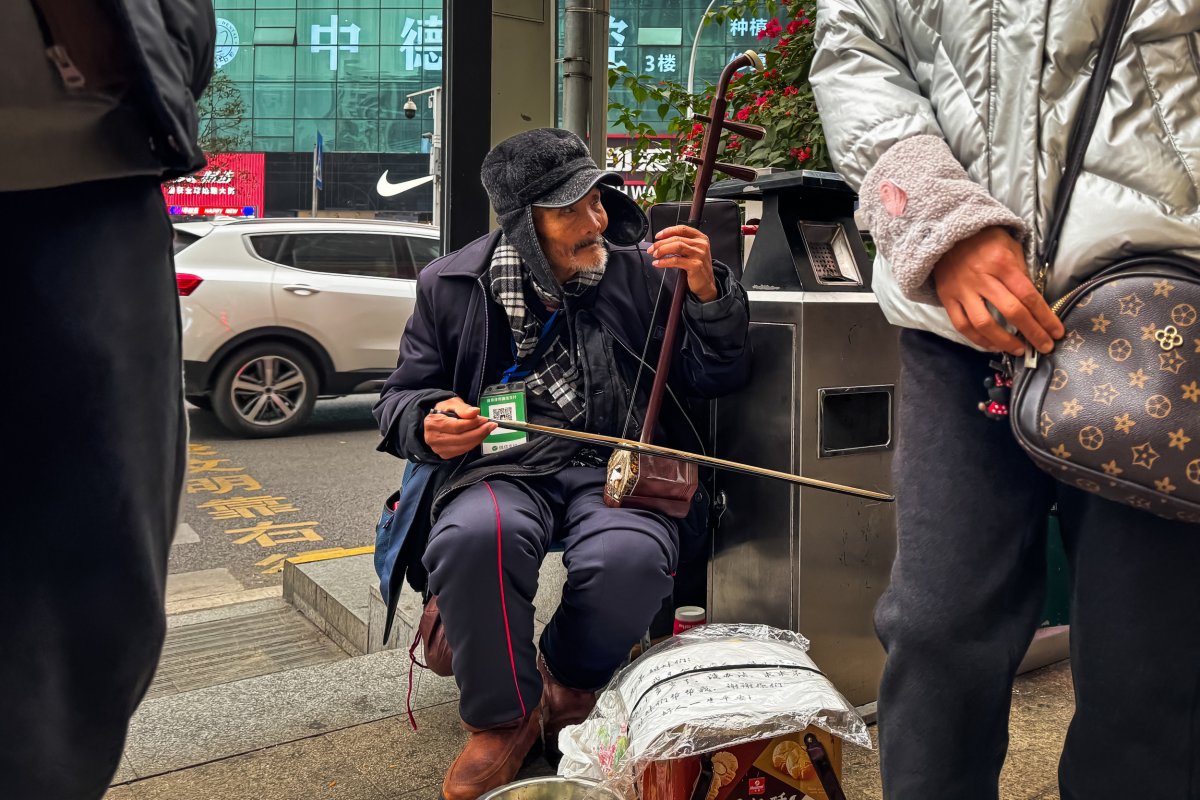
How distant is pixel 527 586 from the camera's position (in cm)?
206

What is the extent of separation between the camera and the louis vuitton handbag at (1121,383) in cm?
102

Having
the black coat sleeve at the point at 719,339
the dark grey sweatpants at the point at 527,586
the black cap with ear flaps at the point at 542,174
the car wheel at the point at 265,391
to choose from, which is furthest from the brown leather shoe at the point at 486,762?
the car wheel at the point at 265,391

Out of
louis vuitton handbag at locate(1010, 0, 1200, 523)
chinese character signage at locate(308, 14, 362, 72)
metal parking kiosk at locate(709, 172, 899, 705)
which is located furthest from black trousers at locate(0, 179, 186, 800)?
chinese character signage at locate(308, 14, 362, 72)

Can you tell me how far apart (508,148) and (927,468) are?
4.76ft

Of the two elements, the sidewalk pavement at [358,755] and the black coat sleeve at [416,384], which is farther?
the black coat sleeve at [416,384]

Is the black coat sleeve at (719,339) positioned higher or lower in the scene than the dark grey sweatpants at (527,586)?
higher

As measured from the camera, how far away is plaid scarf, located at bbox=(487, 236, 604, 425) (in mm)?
2316

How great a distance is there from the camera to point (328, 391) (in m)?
7.77

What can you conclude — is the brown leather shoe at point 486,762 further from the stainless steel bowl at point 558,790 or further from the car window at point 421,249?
the car window at point 421,249

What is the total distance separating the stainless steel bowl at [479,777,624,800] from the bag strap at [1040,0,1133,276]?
1093mm

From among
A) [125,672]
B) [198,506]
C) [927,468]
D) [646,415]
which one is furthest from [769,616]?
[198,506]

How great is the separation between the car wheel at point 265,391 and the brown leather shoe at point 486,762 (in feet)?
19.3

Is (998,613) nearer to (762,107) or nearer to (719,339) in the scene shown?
(719,339)

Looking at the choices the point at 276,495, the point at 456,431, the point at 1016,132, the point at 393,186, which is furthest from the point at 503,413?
the point at 393,186
